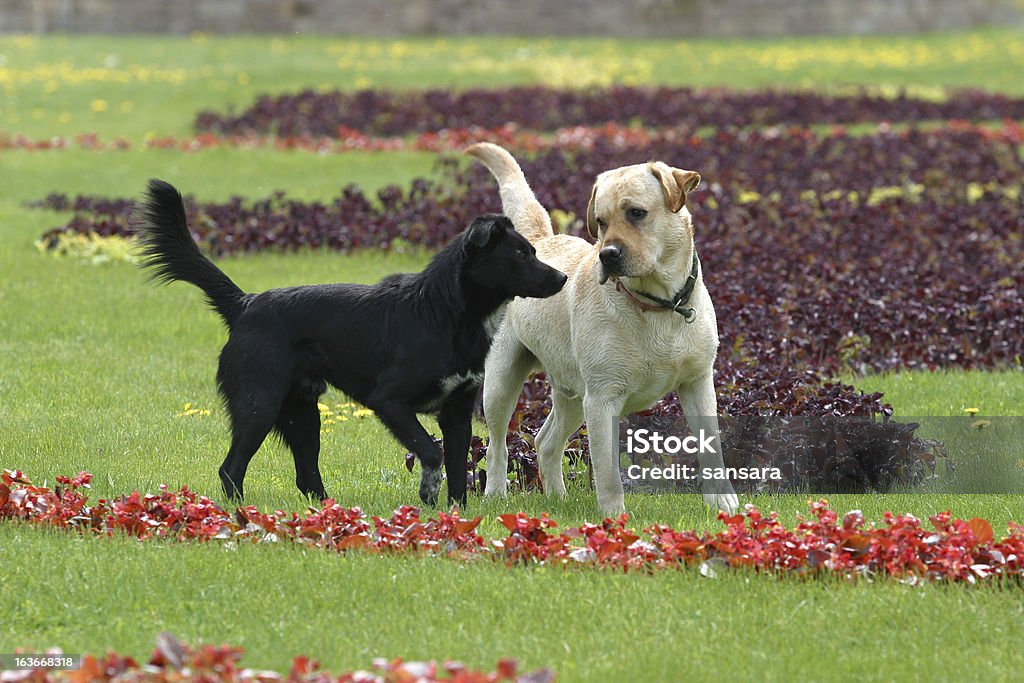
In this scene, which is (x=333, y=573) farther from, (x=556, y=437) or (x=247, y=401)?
(x=556, y=437)

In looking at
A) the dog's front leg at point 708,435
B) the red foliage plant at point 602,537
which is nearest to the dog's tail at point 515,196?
the dog's front leg at point 708,435

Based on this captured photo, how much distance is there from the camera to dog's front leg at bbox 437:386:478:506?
6.98m

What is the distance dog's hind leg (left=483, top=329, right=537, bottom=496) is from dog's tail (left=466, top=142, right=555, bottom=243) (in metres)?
0.61

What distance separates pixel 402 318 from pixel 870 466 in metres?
2.44

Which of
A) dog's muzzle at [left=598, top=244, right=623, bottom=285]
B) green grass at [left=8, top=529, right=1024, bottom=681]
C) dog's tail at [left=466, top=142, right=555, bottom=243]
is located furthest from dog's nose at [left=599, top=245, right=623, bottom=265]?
green grass at [left=8, top=529, right=1024, bottom=681]

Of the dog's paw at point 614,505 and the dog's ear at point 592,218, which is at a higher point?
the dog's ear at point 592,218

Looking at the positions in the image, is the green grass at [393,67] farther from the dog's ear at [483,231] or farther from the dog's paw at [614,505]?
the dog's paw at [614,505]

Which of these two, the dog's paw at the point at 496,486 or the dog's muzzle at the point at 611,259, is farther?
the dog's paw at the point at 496,486

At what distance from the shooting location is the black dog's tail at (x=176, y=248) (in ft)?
23.6

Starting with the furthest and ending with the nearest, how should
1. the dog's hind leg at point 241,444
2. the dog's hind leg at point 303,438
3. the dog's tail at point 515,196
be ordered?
the dog's tail at point 515,196
the dog's hind leg at point 303,438
the dog's hind leg at point 241,444

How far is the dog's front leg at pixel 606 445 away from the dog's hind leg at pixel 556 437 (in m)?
0.64

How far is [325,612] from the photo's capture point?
17.1ft

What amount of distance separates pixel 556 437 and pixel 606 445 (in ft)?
2.42

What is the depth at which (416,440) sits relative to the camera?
6695mm
